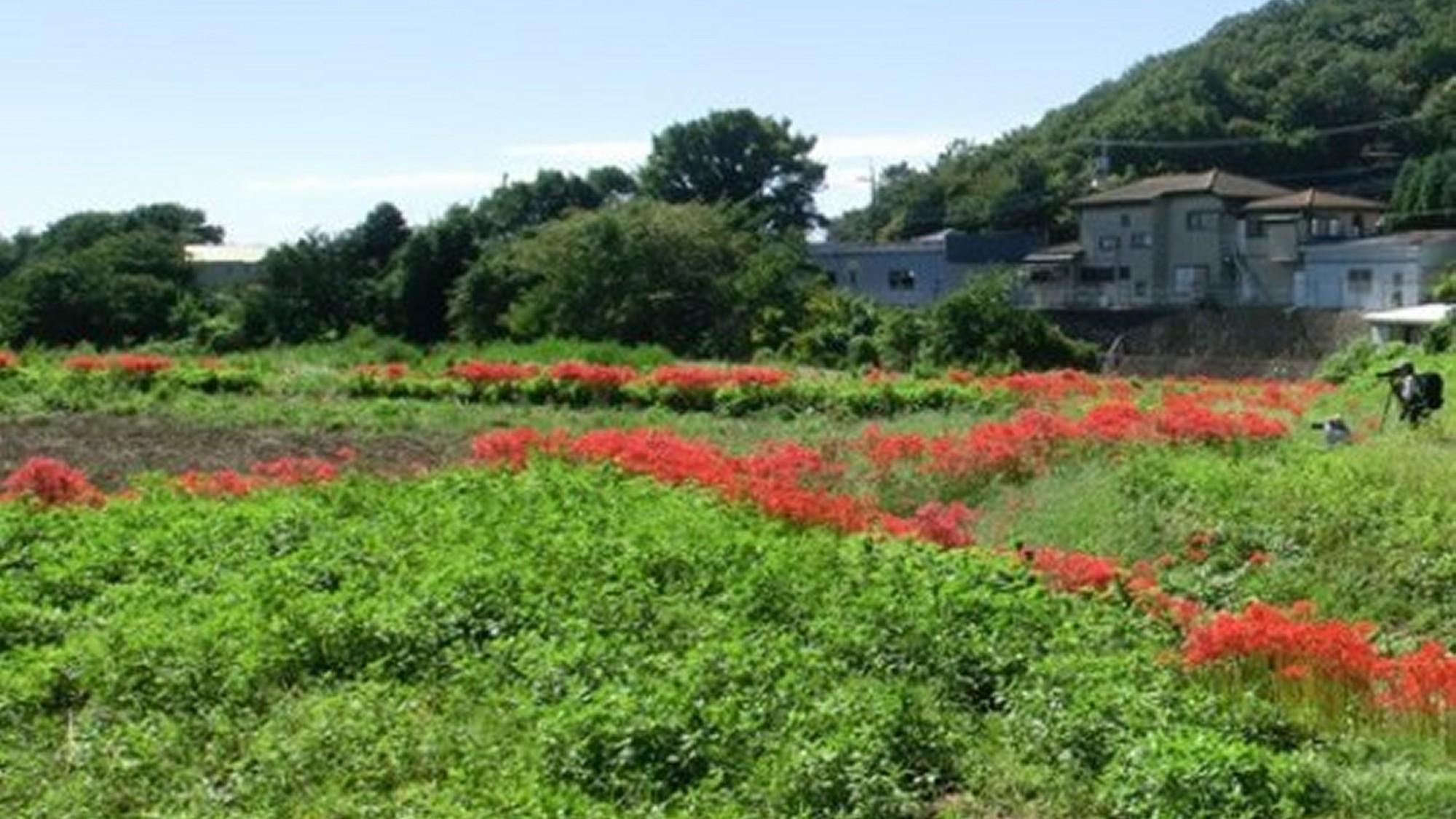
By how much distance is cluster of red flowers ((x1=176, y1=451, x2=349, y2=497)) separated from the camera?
1481 cm

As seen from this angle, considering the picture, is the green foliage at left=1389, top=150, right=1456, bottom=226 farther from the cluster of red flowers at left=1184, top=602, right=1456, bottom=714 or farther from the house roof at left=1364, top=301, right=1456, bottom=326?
the cluster of red flowers at left=1184, top=602, right=1456, bottom=714

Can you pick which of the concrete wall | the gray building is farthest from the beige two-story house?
the concrete wall

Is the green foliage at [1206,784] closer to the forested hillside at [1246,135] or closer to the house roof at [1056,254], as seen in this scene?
the house roof at [1056,254]

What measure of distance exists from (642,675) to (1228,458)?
9.73 m

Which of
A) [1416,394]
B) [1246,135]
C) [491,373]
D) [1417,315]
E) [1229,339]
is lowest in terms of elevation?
[1229,339]

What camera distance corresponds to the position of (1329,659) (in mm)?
8180

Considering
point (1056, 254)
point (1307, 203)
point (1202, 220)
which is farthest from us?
point (1056, 254)

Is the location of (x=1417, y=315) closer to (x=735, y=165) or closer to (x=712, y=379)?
(x=712, y=379)

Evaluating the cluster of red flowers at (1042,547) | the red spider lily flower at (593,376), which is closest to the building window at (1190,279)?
the red spider lily flower at (593,376)

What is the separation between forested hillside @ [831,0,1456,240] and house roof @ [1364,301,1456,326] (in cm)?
2686

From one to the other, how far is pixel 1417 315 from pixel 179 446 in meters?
29.0

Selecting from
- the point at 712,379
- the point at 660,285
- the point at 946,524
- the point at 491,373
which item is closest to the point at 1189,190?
the point at 660,285

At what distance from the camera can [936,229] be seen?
72812mm

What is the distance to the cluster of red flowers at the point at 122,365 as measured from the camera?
97.3ft
